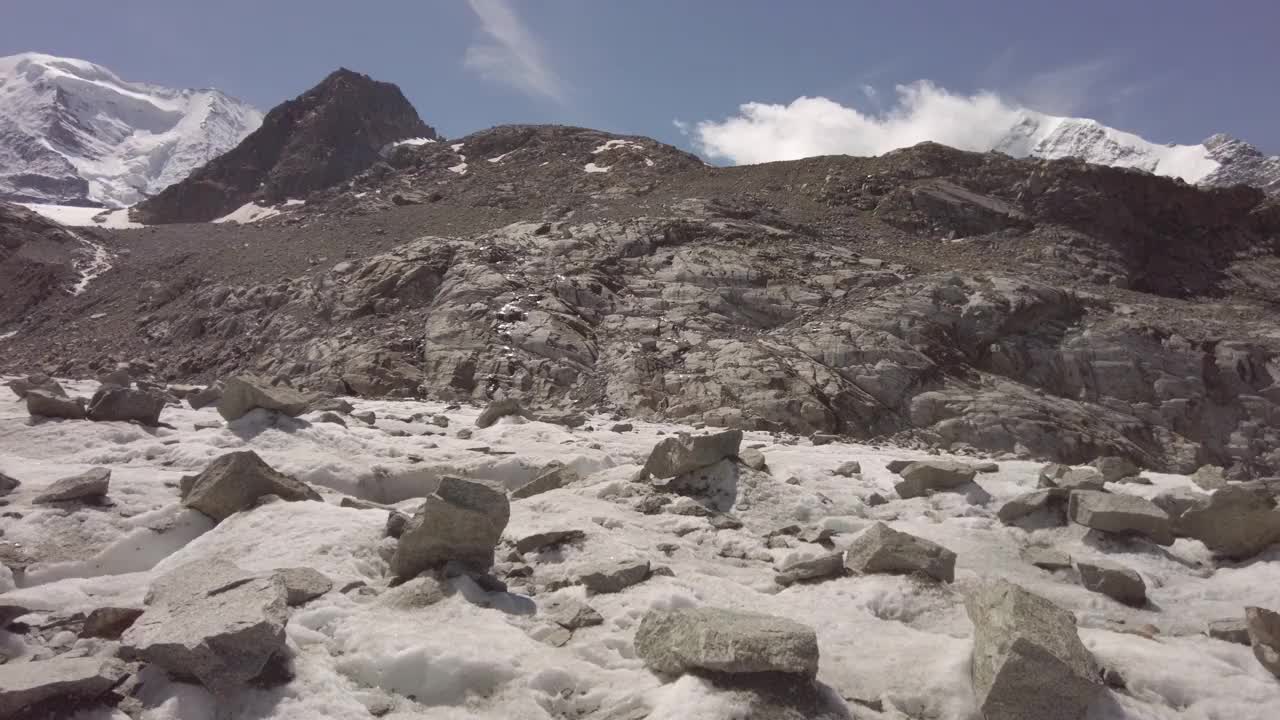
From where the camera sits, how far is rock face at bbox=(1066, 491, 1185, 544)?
6438mm

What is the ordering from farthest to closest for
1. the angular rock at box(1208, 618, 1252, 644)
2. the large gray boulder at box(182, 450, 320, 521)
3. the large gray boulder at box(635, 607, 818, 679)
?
1. the large gray boulder at box(182, 450, 320, 521)
2. the angular rock at box(1208, 618, 1252, 644)
3. the large gray boulder at box(635, 607, 818, 679)

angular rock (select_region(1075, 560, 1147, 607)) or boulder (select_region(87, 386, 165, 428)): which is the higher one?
boulder (select_region(87, 386, 165, 428))

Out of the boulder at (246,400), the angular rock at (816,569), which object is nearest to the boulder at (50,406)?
the boulder at (246,400)

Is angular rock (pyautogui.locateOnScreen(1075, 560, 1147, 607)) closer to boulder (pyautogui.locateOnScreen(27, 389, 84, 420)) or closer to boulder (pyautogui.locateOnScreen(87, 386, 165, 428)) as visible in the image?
boulder (pyautogui.locateOnScreen(87, 386, 165, 428))

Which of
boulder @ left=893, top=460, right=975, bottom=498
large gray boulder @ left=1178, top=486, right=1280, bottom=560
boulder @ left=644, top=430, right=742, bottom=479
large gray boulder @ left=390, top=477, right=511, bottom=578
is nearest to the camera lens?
large gray boulder @ left=390, top=477, right=511, bottom=578

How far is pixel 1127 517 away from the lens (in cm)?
649

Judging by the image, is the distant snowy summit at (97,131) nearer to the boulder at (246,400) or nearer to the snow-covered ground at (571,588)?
the boulder at (246,400)

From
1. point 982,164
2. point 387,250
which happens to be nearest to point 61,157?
point 387,250

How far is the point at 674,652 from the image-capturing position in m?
4.12

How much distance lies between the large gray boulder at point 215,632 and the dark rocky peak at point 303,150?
61.0m

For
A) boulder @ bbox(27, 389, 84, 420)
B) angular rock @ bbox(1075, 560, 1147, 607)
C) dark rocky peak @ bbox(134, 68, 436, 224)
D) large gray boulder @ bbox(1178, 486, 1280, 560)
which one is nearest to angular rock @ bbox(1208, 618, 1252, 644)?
angular rock @ bbox(1075, 560, 1147, 607)

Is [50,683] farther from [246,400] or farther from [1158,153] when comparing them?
[1158,153]

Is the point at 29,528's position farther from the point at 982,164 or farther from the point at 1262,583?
the point at 982,164

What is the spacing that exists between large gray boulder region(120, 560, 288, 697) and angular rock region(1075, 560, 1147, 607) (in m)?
5.96
